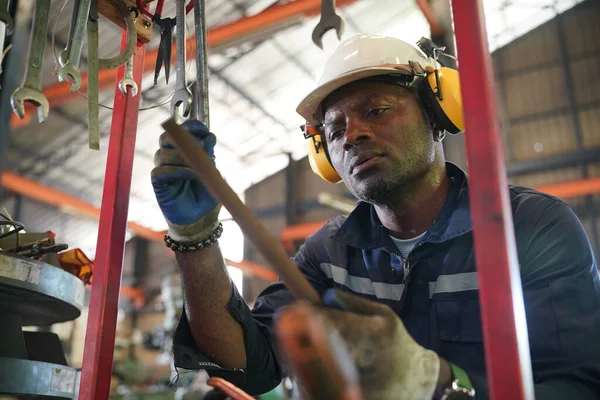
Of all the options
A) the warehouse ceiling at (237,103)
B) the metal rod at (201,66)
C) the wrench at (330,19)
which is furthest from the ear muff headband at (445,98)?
the warehouse ceiling at (237,103)

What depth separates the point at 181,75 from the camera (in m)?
1.33

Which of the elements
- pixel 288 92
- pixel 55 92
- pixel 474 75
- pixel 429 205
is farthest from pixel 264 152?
pixel 474 75

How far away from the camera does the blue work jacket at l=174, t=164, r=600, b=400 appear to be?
1145mm

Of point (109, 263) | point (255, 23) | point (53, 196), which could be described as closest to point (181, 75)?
point (109, 263)

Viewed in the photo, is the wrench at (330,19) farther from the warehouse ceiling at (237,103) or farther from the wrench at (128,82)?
the warehouse ceiling at (237,103)

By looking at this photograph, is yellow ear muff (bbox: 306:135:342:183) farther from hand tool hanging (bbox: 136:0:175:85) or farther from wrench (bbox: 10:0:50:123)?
wrench (bbox: 10:0:50:123)

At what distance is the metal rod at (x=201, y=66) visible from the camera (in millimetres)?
1285

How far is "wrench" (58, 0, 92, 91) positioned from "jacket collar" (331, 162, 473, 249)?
898mm

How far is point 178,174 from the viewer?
3.77 ft

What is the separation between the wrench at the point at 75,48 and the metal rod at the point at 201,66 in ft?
0.83

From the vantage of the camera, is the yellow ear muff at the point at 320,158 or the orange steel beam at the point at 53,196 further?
the orange steel beam at the point at 53,196

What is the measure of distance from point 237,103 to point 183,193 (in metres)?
8.30

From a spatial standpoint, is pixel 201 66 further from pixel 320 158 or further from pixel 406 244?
pixel 406 244

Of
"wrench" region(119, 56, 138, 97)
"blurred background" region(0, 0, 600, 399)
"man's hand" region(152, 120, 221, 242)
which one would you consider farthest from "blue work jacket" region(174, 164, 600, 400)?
"blurred background" region(0, 0, 600, 399)
